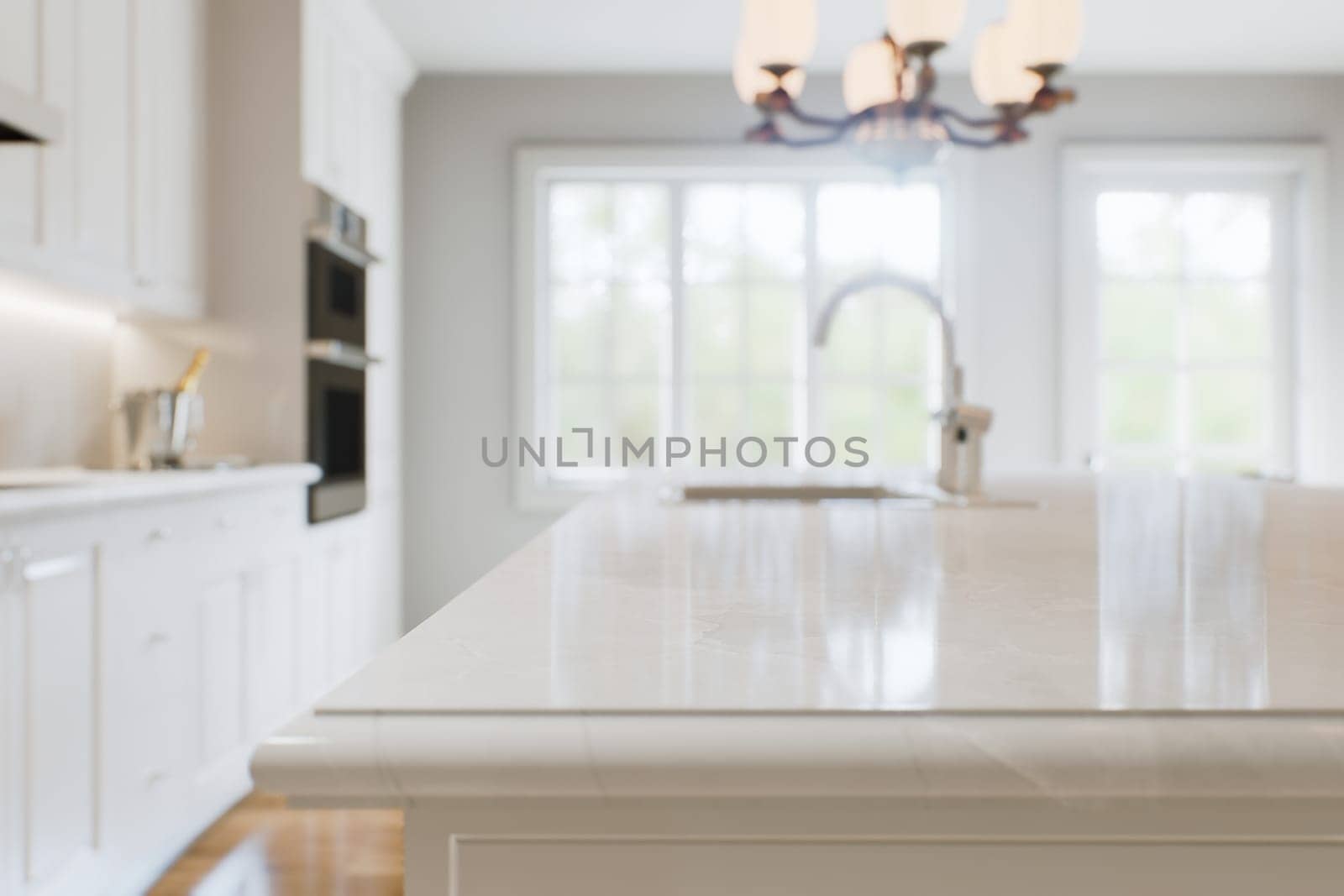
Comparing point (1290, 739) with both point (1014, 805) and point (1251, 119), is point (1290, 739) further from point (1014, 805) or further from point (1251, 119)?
point (1251, 119)

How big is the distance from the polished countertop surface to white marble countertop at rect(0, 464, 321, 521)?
1.14 metres

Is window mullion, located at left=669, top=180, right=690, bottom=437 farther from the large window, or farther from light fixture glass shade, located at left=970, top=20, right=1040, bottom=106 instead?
light fixture glass shade, located at left=970, top=20, right=1040, bottom=106

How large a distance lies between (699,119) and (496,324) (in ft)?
4.17

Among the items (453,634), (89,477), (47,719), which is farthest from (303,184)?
(453,634)

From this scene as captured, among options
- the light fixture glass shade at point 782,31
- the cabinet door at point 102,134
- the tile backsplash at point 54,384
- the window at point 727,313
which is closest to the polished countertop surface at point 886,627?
the light fixture glass shade at point 782,31

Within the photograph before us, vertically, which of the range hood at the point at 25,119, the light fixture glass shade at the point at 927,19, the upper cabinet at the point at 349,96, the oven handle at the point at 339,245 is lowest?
the range hood at the point at 25,119

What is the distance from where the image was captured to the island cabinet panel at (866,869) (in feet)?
1.38

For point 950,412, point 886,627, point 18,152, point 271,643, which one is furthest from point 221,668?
point 886,627

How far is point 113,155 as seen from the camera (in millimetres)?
2572

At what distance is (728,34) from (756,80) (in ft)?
6.29

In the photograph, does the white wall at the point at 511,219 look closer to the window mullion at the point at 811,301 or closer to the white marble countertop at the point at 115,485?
the window mullion at the point at 811,301

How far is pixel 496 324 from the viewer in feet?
15.1

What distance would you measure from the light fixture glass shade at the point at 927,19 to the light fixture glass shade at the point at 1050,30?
20 centimetres

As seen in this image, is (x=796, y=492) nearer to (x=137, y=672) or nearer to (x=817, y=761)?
(x=137, y=672)
